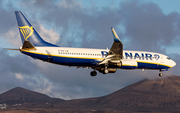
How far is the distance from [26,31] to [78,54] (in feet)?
34.0

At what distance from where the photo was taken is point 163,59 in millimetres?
64500

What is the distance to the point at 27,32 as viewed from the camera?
182 ft

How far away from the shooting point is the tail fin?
54697mm

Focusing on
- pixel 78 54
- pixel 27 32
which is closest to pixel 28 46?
pixel 27 32

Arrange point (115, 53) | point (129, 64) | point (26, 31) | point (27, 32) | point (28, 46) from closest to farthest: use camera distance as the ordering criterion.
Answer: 1. point (28, 46)
2. point (115, 53)
3. point (26, 31)
4. point (27, 32)
5. point (129, 64)

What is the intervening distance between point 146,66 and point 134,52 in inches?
147

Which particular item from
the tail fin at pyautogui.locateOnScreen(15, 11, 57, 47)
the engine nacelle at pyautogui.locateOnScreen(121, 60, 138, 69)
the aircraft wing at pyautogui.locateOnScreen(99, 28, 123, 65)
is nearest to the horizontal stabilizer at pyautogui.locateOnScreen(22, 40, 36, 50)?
the tail fin at pyautogui.locateOnScreen(15, 11, 57, 47)

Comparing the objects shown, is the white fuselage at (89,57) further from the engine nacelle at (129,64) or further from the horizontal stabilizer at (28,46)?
the horizontal stabilizer at (28,46)

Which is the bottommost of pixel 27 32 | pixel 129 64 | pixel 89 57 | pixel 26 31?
pixel 129 64

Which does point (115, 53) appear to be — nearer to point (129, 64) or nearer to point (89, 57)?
point (129, 64)

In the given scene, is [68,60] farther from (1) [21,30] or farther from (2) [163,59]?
(2) [163,59]

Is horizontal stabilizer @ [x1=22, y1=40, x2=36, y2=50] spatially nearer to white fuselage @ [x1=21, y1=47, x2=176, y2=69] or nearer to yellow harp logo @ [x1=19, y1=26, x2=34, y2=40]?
white fuselage @ [x1=21, y1=47, x2=176, y2=69]

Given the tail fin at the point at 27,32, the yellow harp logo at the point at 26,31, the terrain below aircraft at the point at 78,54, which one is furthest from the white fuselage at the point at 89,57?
the yellow harp logo at the point at 26,31

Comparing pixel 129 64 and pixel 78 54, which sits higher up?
pixel 78 54
